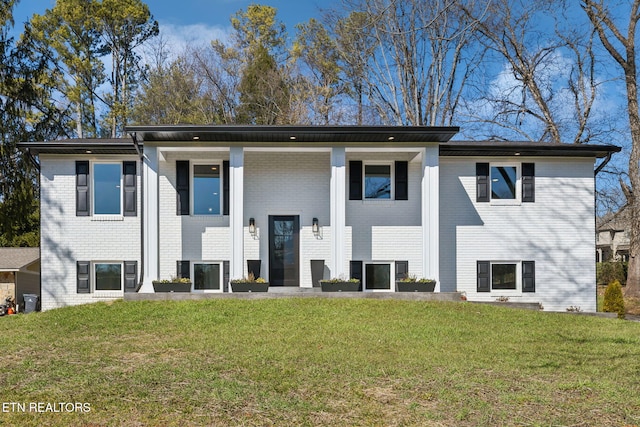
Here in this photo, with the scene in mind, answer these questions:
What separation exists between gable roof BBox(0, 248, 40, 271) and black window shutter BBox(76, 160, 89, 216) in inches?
203

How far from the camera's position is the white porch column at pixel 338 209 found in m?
12.1

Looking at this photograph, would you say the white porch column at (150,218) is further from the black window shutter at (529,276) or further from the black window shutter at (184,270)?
the black window shutter at (529,276)

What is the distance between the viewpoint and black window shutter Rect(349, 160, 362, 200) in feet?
44.2

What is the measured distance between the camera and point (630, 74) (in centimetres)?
1917

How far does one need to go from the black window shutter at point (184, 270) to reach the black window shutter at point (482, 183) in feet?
27.6

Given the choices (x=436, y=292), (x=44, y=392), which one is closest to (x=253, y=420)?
(x=44, y=392)

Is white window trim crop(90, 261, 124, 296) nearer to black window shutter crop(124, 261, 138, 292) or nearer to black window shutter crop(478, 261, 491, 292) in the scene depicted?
black window shutter crop(124, 261, 138, 292)

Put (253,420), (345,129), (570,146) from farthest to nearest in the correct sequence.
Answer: (570,146)
(345,129)
(253,420)

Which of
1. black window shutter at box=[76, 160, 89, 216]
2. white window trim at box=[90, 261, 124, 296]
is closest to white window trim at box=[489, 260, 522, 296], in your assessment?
white window trim at box=[90, 261, 124, 296]

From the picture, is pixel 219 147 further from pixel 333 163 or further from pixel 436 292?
pixel 436 292

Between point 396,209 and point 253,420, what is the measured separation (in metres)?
9.75

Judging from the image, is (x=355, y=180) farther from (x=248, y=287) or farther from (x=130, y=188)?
(x=130, y=188)

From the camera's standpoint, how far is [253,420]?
14.4 ft

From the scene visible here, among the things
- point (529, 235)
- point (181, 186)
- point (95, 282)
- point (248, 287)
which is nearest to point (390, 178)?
point (529, 235)
